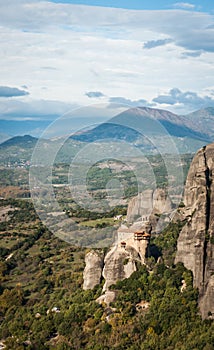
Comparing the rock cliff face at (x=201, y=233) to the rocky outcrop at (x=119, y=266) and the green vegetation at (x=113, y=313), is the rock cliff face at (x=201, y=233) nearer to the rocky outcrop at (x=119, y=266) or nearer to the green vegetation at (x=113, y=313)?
the green vegetation at (x=113, y=313)

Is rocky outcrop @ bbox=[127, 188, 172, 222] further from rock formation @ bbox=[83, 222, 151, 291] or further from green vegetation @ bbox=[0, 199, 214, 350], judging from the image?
rock formation @ bbox=[83, 222, 151, 291]

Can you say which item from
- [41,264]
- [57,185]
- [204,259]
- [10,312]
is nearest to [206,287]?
[204,259]

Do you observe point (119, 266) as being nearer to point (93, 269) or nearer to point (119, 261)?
point (119, 261)

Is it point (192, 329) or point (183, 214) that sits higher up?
point (183, 214)

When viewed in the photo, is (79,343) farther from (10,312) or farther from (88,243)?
(88,243)

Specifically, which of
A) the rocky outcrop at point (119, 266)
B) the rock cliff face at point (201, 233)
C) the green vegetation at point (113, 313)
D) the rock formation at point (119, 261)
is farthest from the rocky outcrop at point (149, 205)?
the rocky outcrop at point (119, 266)

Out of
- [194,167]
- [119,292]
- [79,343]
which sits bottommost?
[79,343]
